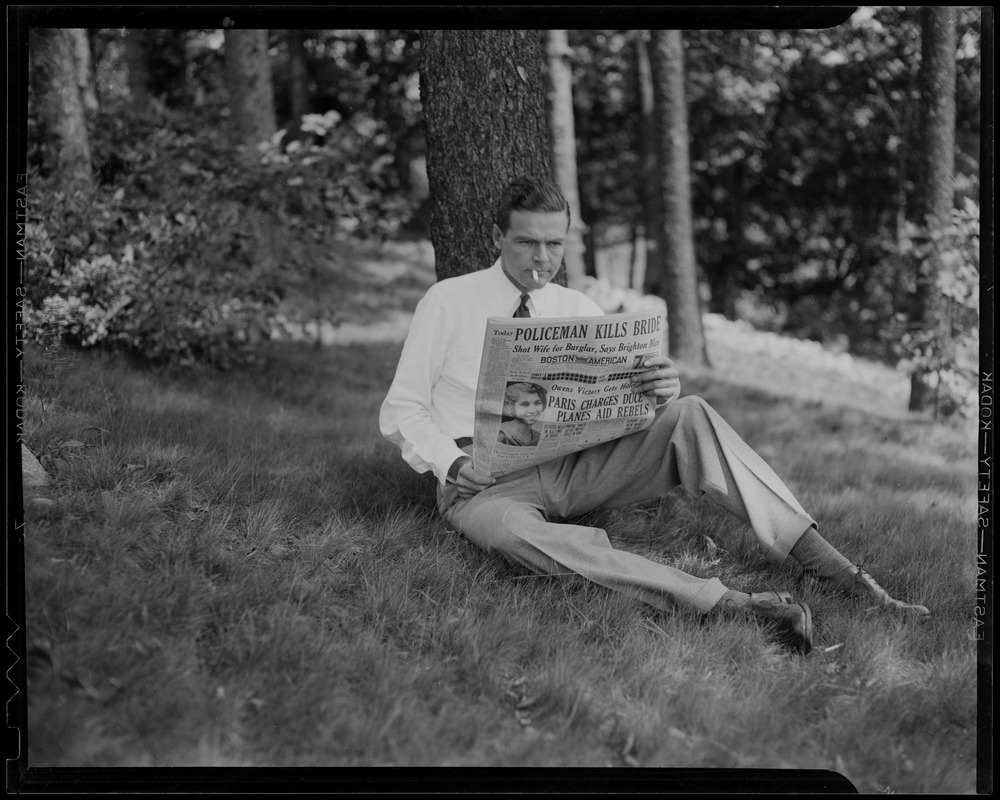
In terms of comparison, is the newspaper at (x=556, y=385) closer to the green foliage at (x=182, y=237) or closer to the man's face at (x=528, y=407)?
the man's face at (x=528, y=407)

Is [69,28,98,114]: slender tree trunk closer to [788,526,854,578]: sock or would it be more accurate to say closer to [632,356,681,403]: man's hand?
[632,356,681,403]: man's hand

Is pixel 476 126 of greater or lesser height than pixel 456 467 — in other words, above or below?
above

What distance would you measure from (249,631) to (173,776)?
429 millimetres

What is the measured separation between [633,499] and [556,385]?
0.75m

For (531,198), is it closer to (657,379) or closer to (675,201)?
(657,379)

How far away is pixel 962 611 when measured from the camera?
331 cm

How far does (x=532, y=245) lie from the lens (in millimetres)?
3363

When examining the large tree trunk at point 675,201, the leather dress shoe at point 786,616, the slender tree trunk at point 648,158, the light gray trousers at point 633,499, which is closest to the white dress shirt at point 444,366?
the light gray trousers at point 633,499

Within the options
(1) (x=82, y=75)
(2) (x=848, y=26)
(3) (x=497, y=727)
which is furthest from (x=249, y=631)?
(2) (x=848, y=26)

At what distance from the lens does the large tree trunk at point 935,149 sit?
273 inches

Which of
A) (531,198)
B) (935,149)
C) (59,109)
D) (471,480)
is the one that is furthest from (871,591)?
(59,109)

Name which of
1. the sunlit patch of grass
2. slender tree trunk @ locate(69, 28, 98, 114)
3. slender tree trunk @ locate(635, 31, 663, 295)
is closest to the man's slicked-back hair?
the sunlit patch of grass

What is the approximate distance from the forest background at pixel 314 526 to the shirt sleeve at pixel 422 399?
33cm

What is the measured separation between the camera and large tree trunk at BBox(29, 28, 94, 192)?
5.62m
